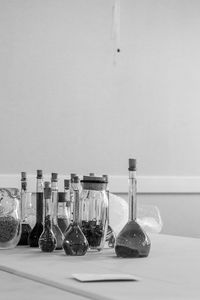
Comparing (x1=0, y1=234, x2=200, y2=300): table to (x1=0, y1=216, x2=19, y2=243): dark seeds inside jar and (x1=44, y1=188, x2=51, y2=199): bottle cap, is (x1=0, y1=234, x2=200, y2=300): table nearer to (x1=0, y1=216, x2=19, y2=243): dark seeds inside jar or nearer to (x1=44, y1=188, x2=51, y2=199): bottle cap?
(x1=0, y1=216, x2=19, y2=243): dark seeds inside jar

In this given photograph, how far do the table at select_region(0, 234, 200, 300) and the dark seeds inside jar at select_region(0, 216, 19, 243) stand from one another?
5cm

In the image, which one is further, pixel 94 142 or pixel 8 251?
pixel 94 142

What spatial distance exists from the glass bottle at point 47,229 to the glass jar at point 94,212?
0.09 meters

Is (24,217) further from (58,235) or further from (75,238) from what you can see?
(75,238)

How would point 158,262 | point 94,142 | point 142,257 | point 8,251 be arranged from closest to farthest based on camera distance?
point 158,262, point 142,257, point 8,251, point 94,142

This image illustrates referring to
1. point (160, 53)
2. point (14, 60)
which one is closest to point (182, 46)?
point (160, 53)

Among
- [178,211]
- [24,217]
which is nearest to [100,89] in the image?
[178,211]

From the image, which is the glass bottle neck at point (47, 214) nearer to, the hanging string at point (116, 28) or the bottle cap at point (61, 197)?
the bottle cap at point (61, 197)

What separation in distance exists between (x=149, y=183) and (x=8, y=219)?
2012 millimetres

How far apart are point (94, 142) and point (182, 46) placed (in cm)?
87

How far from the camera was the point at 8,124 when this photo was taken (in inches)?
138

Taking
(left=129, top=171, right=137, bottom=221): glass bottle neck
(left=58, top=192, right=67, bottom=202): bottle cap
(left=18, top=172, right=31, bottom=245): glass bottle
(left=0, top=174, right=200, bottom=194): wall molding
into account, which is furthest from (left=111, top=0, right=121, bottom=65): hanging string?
(left=129, top=171, right=137, bottom=221): glass bottle neck

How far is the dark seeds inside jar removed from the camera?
6.61 ft

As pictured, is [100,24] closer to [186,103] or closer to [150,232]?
[186,103]
